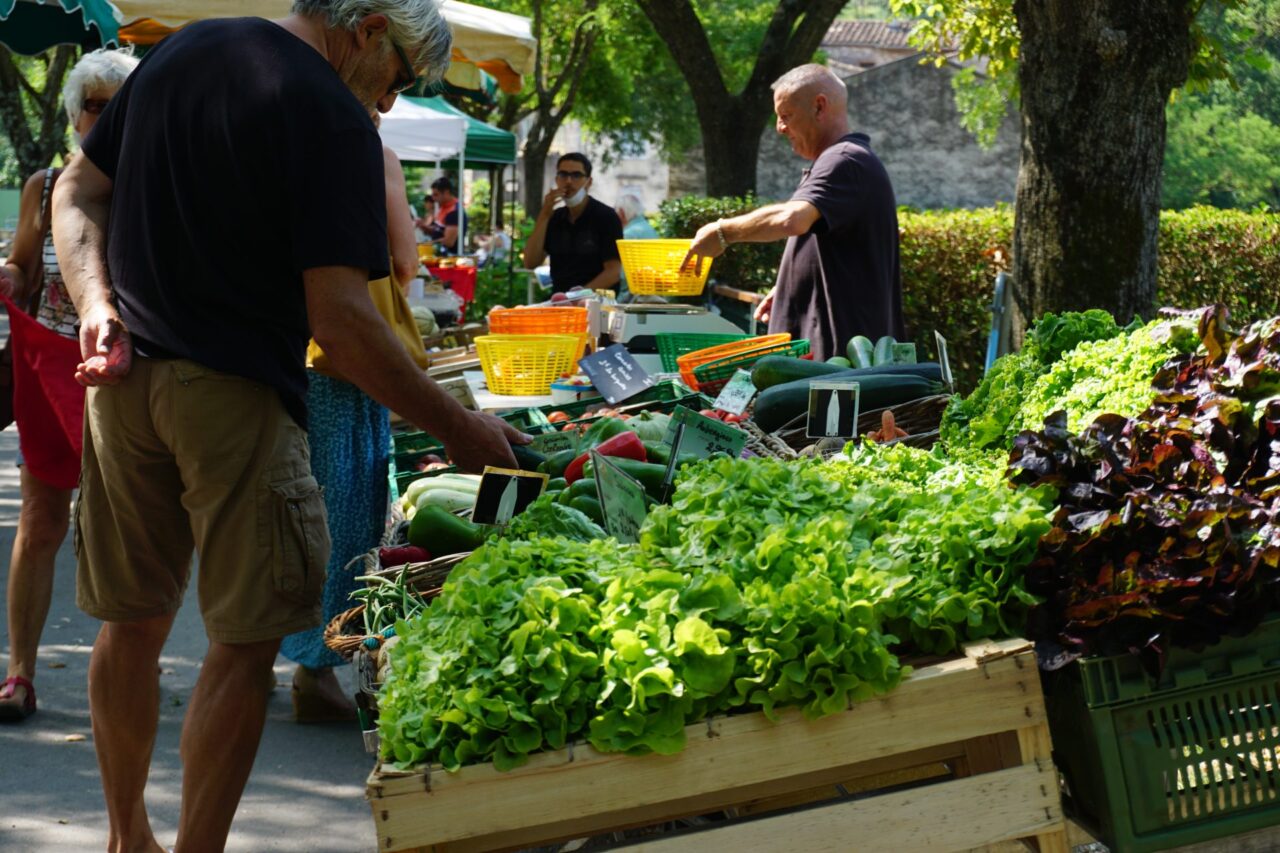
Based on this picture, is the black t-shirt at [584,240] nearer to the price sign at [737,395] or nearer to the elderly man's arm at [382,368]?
the price sign at [737,395]

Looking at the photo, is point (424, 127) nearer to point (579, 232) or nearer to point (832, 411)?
point (579, 232)

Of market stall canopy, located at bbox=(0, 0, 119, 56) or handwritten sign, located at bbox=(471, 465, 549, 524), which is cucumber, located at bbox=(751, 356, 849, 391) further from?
market stall canopy, located at bbox=(0, 0, 119, 56)

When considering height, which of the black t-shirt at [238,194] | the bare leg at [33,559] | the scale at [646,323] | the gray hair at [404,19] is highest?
the gray hair at [404,19]

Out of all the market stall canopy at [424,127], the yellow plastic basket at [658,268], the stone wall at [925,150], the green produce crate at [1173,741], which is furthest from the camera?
the stone wall at [925,150]

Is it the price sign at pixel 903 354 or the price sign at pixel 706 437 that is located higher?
the price sign at pixel 706 437

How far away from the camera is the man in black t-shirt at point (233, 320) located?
108 inches

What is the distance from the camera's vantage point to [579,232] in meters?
8.56

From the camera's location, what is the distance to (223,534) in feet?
9.45

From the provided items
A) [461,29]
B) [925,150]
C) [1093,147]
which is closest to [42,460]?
[461,29]

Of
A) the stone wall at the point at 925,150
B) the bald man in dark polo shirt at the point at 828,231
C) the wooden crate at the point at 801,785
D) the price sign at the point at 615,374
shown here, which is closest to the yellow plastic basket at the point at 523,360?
the price sign at the point at 615,374

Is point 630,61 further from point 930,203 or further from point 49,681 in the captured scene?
point 49,681

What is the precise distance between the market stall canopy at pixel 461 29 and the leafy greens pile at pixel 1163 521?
5626 mm

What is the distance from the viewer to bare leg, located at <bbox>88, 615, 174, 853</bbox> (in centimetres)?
309

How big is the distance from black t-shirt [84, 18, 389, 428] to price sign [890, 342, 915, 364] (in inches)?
95.9
